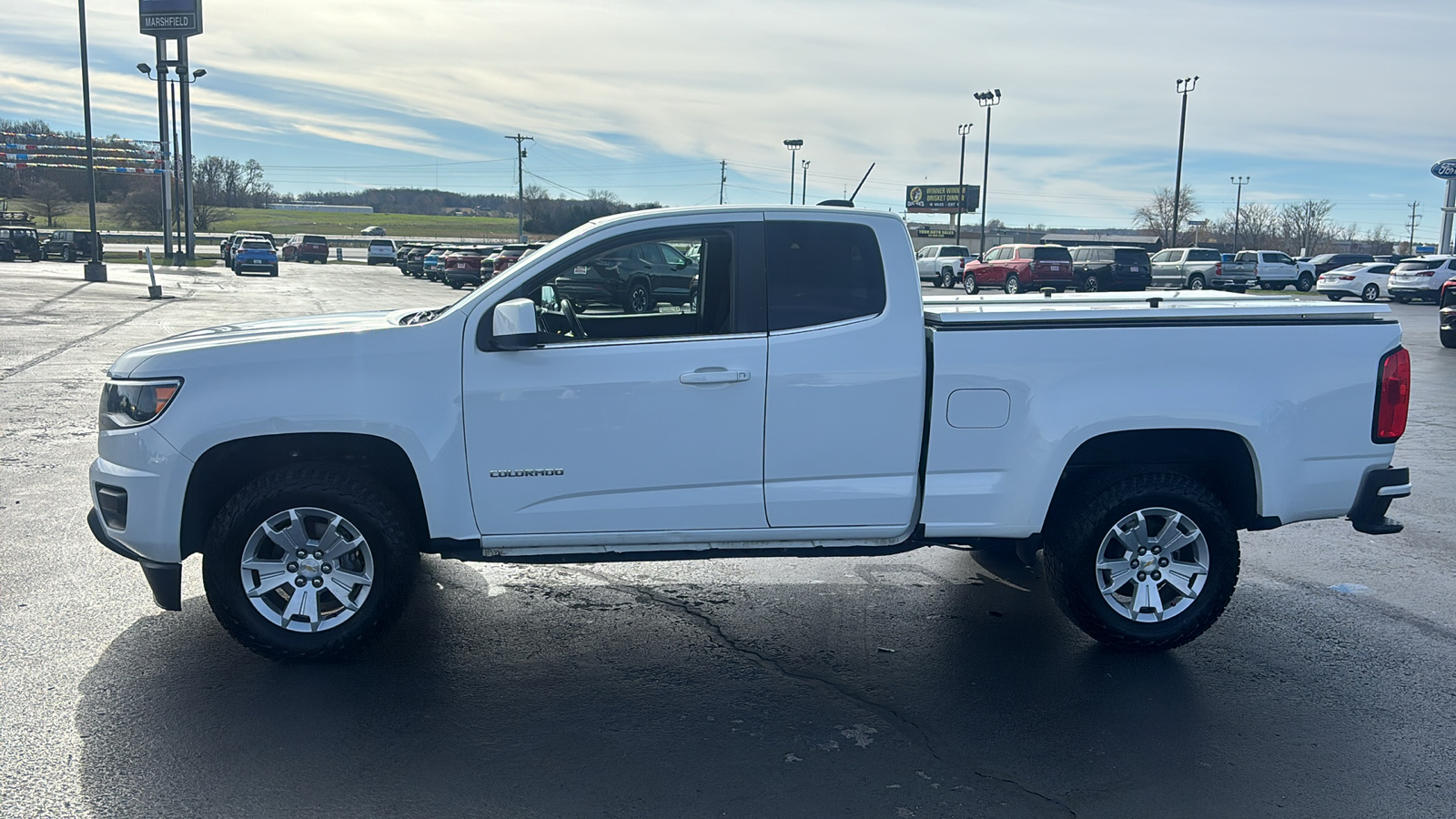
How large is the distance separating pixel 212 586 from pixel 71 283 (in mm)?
34535

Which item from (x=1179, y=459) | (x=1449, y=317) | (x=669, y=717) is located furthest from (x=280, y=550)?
(x=1449, y=317)

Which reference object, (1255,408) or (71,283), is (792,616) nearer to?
(1255,408)

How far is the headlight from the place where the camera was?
14.8 feet

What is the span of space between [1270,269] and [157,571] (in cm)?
4605

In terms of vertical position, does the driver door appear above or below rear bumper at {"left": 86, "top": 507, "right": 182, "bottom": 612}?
Answer: above

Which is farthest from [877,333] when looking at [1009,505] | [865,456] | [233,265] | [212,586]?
[233,265]

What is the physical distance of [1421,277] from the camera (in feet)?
114

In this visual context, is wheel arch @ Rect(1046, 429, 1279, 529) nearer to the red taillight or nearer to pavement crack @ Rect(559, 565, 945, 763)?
the red taillight

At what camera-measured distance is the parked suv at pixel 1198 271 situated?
4209cm

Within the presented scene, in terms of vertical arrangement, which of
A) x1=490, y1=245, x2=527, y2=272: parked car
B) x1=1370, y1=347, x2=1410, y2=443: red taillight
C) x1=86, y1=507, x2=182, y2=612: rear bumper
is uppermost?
x1=490, y1=245, x2=527, y2=272: parked car

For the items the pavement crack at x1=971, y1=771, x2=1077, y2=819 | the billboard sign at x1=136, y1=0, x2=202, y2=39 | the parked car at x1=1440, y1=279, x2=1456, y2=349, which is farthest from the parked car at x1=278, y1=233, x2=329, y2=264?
the pavement crack at x1=971, y1=771, x2=1077, y2=819

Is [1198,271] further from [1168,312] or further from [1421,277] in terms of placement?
[1168,312]

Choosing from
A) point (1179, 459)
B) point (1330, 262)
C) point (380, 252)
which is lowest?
point (1179, 459)

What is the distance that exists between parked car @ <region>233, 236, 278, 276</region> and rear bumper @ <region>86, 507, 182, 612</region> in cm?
4391
